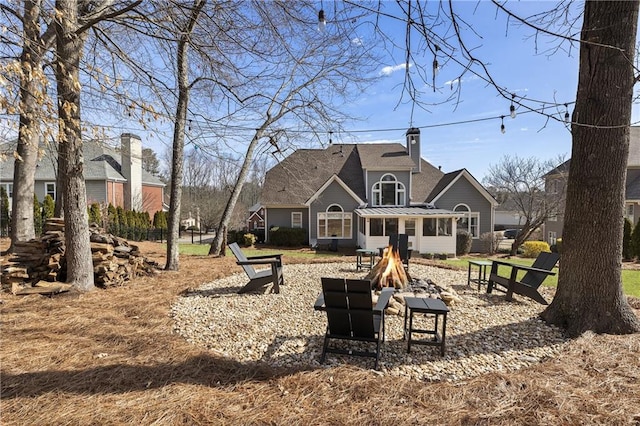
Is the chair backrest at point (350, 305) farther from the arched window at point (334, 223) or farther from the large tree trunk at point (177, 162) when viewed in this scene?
the arched window at point (334, 223)

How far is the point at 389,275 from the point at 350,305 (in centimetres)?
330

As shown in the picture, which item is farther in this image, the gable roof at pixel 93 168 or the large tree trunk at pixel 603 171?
the gable roof at pixel 93 168

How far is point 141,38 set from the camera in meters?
6.07

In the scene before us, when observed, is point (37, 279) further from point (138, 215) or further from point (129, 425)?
point (138, 215)

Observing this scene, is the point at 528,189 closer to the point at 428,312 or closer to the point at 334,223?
the point at 334,223

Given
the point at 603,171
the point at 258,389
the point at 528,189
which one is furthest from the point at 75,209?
the point at 528,189

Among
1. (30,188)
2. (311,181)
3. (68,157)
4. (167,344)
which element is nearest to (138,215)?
(311,181)

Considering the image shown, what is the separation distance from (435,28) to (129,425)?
161 inches

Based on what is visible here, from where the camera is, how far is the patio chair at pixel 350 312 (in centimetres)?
334

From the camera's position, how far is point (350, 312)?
3.41m

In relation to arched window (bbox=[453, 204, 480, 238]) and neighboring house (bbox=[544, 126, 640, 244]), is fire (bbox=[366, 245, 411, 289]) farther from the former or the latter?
neighboring house (bbox=[544, 126, 640, 244])

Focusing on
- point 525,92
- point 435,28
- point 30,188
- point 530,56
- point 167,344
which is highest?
point 530,56

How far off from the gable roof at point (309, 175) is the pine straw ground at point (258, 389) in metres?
15.9

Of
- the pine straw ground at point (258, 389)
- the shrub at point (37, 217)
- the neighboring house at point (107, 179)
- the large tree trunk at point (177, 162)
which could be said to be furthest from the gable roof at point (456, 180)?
the shrub at point (37, 217)
